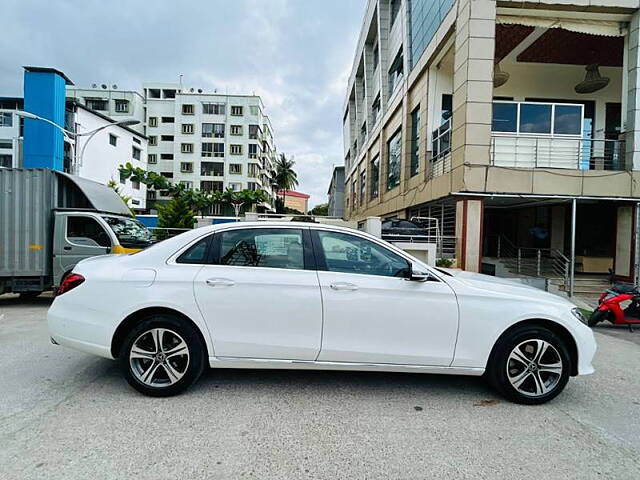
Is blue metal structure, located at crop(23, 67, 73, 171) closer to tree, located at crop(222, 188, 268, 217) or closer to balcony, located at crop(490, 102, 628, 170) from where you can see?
tree, located at crop(222, 188, 268, 217)

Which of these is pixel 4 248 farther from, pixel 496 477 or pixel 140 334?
pixel 496 477

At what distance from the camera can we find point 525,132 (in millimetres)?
10992

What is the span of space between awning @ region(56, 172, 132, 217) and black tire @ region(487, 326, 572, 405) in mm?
8393

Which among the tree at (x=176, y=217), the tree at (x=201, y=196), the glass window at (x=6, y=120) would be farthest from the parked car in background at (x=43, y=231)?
the glass window at (x=6, y=120)

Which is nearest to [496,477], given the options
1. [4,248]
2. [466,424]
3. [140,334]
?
[466,424]

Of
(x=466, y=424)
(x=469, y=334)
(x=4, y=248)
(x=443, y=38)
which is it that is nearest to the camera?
(x=466, y=424)

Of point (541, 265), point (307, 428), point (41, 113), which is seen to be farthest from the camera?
point (41, 113)

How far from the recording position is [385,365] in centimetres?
321

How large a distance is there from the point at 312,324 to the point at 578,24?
44.1ft

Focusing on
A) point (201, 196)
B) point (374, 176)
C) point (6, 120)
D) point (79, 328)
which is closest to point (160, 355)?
Answer: point (79, 328)

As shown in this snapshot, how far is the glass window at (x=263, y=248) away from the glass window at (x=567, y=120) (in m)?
11.3

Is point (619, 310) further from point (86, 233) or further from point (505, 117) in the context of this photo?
point (86, 233)

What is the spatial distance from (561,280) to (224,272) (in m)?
11.2

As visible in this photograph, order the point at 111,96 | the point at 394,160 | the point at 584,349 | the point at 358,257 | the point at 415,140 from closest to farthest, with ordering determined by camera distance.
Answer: the point at 584,349 → the point at 358,257 → the point at 415,140 → the point at 394,160 → the point at 111,96
